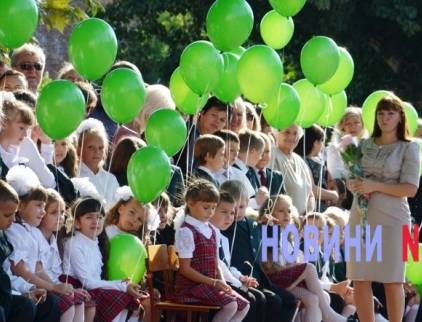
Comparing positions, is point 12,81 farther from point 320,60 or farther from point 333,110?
point 333,110

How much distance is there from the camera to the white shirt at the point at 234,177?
11.1 metres

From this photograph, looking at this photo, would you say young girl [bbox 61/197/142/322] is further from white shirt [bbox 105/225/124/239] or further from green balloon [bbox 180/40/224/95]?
green balloon [bbox 180/40/224/95]

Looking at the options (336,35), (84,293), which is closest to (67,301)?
(84,293)

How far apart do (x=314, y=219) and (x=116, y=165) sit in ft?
7.25

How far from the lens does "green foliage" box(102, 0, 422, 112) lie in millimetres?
20031

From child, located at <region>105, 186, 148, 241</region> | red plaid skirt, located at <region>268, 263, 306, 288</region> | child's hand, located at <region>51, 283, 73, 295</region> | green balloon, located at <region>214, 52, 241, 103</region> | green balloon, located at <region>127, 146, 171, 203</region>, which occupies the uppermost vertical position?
green balloon, located at <region>214, 52, 241, 103</region>

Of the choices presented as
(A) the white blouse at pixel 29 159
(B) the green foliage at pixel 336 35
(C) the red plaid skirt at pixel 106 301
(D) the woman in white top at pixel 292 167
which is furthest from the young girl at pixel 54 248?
(B) the green foliage at pixel 336 35

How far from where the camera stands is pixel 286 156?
12297 mm

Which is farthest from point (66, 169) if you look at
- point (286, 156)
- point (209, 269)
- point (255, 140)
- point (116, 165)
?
point (286, 156)

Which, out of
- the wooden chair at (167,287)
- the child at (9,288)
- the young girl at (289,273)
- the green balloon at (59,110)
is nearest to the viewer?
the child at (9,288)

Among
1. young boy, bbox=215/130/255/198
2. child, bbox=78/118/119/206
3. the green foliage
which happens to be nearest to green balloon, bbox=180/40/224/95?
child, bbox=78/118/119/206

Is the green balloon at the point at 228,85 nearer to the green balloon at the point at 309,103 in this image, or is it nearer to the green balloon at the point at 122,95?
the green balloon at the point at 309,103

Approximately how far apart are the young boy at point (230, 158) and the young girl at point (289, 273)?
0.79ft

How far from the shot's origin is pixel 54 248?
30.8 ft
